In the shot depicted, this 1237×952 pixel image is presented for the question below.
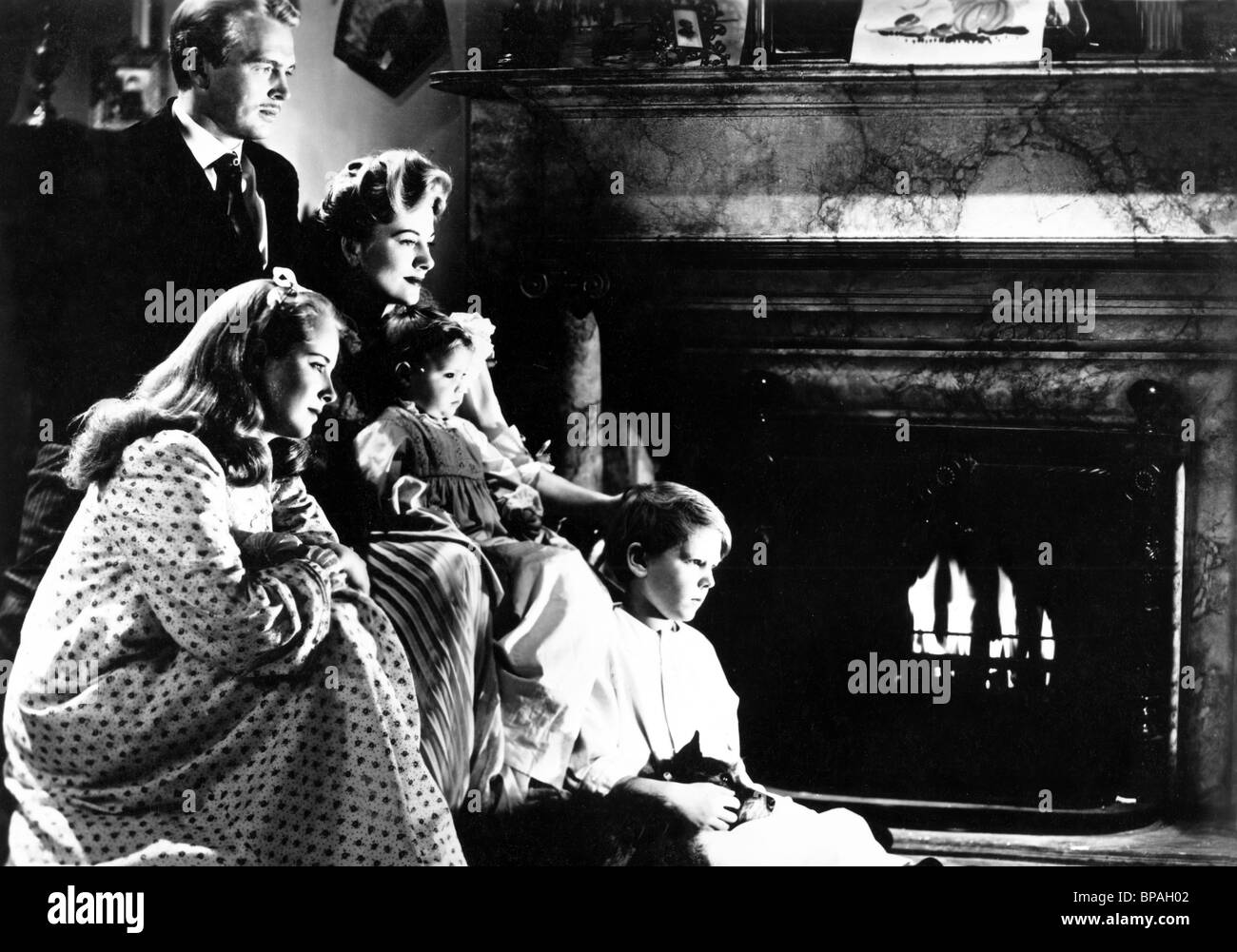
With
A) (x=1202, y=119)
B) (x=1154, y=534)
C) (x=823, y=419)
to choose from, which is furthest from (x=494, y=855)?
(x=1202, y=119)

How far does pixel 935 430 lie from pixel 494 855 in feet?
5.18

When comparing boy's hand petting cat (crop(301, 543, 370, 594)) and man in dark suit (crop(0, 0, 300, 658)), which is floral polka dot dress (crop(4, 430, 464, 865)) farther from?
man in dark suit (crop(0, 0, 300, 658))

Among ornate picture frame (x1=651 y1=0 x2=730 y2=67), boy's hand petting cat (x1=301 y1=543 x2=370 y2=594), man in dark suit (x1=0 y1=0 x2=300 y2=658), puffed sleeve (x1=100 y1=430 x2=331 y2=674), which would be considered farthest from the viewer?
ornate picture frame (x1=651 y1=0 x2=730 y2=67)

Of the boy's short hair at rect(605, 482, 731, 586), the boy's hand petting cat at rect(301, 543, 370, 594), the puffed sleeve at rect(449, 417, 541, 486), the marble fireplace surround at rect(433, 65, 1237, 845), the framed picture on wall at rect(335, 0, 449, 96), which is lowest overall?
the boy's hand petting cat at rect(301, 543, 370, 594)

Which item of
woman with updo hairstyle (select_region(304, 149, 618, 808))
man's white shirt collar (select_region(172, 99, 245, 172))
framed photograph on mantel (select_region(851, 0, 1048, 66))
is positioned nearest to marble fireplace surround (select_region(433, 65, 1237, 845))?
framed photograph on mantel (select_region(851, 0, 1048, 66))

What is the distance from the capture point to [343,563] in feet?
11.3

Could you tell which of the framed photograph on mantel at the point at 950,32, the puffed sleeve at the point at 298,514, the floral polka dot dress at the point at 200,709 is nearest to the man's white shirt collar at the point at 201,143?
the floral polka dot dress at the point at 200,709

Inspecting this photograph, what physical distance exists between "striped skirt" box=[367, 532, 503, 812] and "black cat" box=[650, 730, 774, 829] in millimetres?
431

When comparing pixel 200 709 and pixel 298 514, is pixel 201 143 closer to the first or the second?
pixel 298 514

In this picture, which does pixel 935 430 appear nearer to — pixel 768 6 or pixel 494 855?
pixel 768 6

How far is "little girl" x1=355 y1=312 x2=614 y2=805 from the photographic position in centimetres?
348
